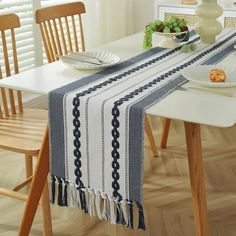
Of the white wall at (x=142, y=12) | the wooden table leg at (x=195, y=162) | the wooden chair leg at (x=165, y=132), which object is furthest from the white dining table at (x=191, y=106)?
the white wall at (x=142, y=12)

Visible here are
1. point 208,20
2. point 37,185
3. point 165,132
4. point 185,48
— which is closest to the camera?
point 37,185

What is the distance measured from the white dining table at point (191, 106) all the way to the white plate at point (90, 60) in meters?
0.03

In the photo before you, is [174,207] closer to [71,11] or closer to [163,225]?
[163,225]

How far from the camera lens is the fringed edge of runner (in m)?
1.67

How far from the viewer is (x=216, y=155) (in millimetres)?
2834

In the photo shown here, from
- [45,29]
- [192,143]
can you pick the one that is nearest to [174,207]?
[192,143]

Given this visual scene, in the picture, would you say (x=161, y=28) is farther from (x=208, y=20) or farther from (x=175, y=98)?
(x=175, y=98)

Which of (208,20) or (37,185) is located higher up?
(208,20)

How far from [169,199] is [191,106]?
0.97 meters

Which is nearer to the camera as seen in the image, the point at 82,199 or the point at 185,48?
the point at 82,199

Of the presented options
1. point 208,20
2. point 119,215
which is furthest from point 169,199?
point 208,20

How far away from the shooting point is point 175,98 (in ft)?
5.16

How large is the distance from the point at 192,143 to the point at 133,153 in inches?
11.2

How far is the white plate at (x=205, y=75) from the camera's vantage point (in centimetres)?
164
